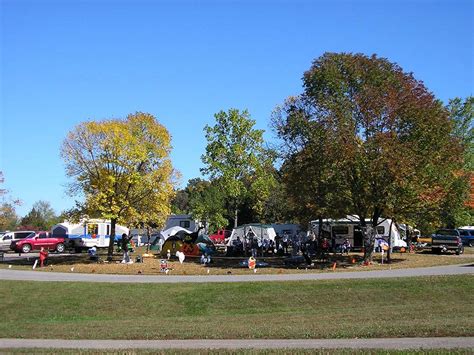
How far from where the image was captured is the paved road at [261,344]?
10398 mm

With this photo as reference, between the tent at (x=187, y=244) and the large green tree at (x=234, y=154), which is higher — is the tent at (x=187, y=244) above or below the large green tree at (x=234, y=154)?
below

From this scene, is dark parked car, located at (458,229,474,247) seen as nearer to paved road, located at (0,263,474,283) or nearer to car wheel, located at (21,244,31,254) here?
paved road, located at (0,263,474,283)

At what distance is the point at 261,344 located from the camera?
36.3 ft

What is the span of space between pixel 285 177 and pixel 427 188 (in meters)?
8.32

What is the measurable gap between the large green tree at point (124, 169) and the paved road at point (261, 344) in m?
23.0

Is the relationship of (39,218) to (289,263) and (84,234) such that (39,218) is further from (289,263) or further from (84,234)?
(289,263)

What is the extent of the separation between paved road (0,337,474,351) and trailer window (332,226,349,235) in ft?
112

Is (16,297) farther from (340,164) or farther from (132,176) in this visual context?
(340,164)

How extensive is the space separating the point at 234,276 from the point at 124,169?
12.4 metres

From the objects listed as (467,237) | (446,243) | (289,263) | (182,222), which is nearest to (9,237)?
(182,222)

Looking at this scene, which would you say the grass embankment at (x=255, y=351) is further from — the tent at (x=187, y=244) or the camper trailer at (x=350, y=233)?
the camper trailer at (x=350, y=233)

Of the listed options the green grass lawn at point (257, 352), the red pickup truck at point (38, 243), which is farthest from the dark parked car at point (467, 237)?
the green grass lawn at point (257, 352)

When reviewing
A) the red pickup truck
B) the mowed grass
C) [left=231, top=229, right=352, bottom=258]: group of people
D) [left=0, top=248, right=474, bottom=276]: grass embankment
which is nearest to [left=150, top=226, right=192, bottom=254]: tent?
[left=231, top=229, right=352, bottom=258]: group of people

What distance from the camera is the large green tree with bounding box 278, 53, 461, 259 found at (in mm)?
29547
